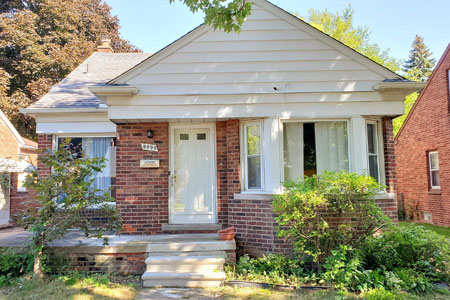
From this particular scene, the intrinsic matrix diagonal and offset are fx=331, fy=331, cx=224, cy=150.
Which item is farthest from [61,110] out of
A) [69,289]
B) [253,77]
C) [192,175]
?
[253,77]

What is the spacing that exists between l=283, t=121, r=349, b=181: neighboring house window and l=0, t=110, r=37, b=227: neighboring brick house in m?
8.92

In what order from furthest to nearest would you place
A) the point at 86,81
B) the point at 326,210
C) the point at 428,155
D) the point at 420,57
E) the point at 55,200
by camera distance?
the point at 420,57
the point at 428,155
the point at 86,81
the point at 55,200
the point at 326,210

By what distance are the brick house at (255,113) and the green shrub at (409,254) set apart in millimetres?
942

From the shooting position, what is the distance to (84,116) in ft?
26.5

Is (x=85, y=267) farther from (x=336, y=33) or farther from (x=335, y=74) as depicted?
(x=336, y=33)

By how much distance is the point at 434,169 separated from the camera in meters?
12.8

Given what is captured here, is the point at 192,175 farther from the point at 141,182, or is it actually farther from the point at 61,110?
the point at 61,110

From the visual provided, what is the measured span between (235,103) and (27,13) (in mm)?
19494

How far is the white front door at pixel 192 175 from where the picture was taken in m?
7.09

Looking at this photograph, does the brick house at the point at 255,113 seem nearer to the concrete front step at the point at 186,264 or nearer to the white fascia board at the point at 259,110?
the white fascia board at the point at 259,110

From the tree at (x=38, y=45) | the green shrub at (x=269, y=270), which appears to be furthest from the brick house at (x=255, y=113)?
the tree at (x=38, y=45)

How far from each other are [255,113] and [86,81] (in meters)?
5.68

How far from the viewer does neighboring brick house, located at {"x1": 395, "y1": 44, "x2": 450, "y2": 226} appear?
11.6 m

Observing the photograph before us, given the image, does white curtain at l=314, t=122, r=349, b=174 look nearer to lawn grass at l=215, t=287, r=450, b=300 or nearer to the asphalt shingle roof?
lawn grass at l=215, t=287, r=450, b=300
